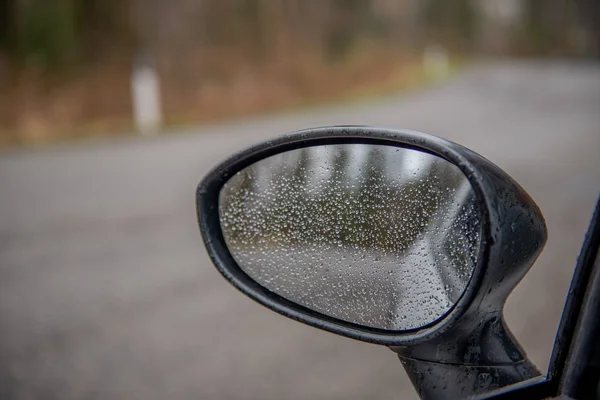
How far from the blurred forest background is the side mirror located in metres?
10.7

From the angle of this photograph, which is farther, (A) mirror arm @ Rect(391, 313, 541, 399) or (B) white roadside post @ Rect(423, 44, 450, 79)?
(B) white roadside post @ Rect(423, 44, 450, 79)

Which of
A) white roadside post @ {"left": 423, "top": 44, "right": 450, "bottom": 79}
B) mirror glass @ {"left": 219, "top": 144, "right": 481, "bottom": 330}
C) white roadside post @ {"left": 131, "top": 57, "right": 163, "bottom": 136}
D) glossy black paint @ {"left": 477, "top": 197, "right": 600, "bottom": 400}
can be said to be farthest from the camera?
white roadside post @ {"left": 423, "top": 44, "right": 450, "bottom": 79}

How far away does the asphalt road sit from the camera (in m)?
3.24

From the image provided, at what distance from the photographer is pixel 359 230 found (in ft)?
3.92

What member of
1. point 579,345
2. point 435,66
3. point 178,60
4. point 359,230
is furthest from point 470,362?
point 435,66

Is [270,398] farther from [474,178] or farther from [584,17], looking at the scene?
[584,17]

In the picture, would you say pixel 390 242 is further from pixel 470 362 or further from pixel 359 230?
pixel 470 362

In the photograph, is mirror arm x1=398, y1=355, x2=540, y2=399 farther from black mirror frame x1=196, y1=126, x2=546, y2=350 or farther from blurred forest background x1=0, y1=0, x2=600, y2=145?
blurred forest background x1=0, y1=0, x2=600, y2=145

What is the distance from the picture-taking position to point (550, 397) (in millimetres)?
1001

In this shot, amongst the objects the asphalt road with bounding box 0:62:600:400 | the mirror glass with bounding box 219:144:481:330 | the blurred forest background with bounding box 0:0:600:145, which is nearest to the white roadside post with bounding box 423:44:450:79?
the blurred forest background with bounding box 0:0:600:145

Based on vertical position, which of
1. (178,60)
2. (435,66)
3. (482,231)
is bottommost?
(435,66)

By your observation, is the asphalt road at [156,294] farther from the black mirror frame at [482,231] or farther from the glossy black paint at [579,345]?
the glossy black paint at [579,345]

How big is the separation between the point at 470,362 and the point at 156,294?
3.52 metres

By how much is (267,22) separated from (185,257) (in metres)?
20.6
